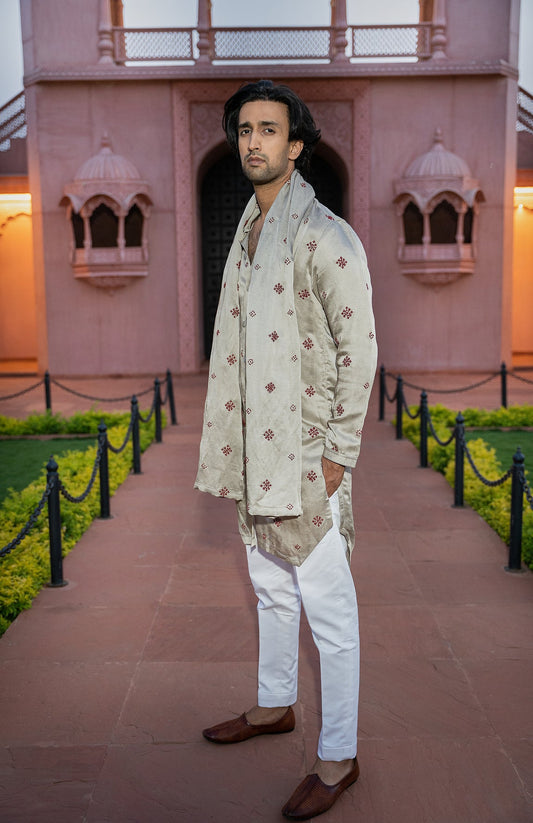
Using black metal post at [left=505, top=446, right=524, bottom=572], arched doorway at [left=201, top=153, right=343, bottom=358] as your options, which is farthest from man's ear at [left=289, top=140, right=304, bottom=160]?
arched doorway at [left=201, top=153, right=343, bottom=358]

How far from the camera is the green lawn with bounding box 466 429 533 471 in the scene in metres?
8.35

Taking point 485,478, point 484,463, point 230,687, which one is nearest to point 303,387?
point 230,687

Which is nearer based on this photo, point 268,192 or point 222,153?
point 268,192

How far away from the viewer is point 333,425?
8.14ft

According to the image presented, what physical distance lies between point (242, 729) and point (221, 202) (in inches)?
583

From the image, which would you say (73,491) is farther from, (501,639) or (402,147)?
(402,147)

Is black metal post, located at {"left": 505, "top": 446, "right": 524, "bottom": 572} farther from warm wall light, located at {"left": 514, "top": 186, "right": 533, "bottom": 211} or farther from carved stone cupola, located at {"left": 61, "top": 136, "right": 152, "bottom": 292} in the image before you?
warm wall light, located at {"left": 514, "top": 186, "right": 533, "bottom": 211}

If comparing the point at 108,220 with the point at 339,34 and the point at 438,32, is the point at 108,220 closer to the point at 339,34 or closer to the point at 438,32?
the point at 339,34

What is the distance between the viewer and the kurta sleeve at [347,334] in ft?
8.05

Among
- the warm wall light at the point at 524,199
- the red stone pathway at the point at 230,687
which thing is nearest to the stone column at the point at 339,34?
the warm wall light at the point at 524,199

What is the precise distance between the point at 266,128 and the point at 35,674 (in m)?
2.47

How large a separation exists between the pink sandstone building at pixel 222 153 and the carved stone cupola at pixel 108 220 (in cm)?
3

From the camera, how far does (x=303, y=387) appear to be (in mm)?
2580

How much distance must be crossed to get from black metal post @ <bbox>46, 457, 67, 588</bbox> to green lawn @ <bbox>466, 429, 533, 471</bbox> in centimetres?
460
